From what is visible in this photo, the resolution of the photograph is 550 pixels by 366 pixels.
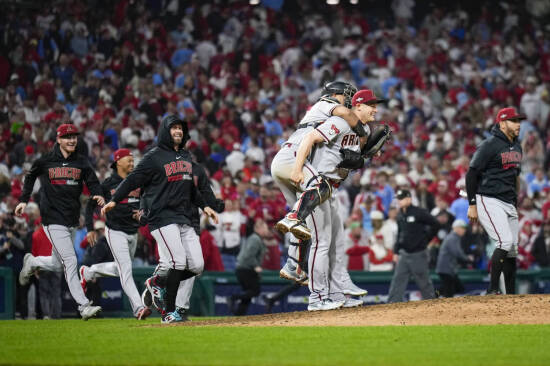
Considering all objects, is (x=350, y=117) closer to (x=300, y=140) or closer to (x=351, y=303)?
(x=300, y=140)

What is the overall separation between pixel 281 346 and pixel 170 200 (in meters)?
3.32

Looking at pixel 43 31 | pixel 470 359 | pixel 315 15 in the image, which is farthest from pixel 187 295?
pixel 315 15

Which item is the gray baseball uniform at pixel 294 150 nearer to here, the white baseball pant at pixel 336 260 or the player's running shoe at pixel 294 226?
the white baseball pant at pixel 336 260

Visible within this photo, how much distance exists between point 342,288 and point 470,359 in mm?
3825

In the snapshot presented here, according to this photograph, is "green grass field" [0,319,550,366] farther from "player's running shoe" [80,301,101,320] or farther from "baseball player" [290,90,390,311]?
"player's running shoe" [80,301,101,320]

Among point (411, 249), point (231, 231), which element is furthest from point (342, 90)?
point (231, 231)

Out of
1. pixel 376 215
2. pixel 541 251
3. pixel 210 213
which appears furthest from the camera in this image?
pixel 541 251

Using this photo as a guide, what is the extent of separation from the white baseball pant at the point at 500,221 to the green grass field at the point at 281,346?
6.96ft

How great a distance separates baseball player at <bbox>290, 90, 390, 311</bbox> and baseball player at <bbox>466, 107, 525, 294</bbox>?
1.71 metres

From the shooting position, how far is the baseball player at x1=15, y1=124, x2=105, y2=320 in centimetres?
1216

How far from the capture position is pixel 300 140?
422 inches

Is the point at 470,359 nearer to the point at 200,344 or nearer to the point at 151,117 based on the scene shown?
the point at 200,344

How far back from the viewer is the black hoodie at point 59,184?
12.3 m

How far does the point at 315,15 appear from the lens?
2906 cm
